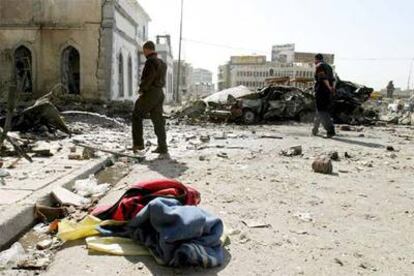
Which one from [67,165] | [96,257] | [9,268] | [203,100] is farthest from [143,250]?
[203,100]

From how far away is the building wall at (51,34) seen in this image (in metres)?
19.2

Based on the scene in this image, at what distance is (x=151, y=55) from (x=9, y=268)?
4.70m

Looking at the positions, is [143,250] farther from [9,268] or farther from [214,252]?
[9,268]

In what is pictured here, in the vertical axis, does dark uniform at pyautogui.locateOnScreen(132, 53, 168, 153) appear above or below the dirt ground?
above

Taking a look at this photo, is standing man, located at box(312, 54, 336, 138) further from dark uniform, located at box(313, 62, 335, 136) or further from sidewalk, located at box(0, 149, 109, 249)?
sidewalk, located at box(0, 149, 109, 249)

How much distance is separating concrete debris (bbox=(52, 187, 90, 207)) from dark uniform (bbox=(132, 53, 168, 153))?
2.94 meters

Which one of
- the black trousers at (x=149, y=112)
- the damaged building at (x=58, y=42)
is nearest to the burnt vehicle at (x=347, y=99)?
the damaged building at (x=58, y=42)

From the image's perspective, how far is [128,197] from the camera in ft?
10.5

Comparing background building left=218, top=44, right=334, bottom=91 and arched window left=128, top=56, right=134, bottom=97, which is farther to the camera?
background building left=218, top=44, right=334, bottom=91

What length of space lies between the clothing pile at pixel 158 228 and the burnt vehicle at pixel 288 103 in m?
12.4

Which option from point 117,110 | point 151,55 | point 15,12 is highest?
point 15,12

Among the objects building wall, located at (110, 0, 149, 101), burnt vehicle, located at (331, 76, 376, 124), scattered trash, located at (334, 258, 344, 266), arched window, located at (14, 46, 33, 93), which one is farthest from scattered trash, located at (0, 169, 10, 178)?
arched window, located at (14, 46, 33, 93)

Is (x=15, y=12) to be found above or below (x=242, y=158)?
above

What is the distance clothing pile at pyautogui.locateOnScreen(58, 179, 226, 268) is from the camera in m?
2.60
